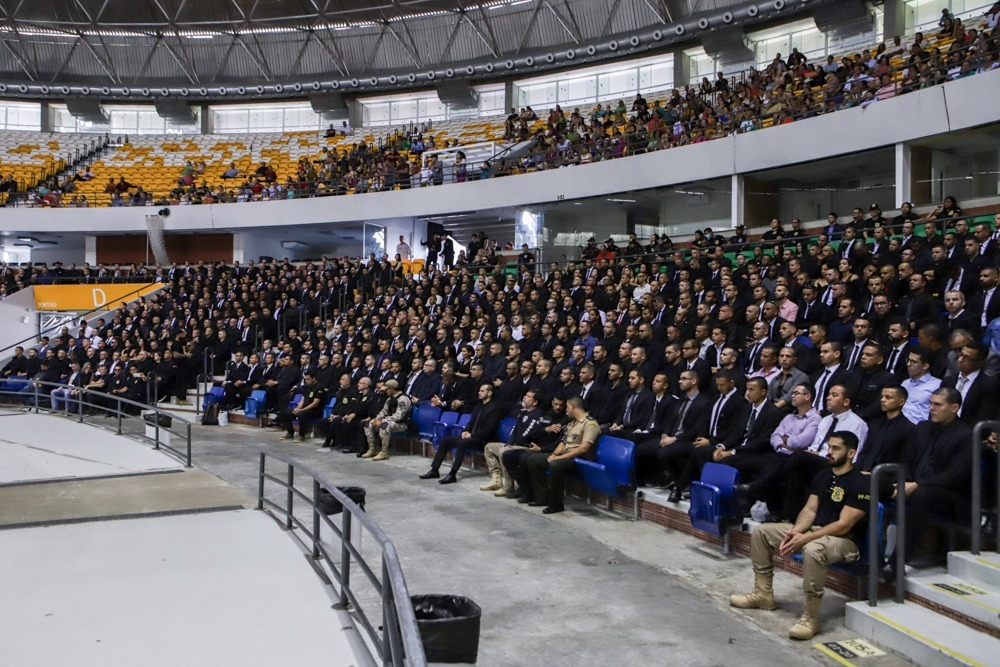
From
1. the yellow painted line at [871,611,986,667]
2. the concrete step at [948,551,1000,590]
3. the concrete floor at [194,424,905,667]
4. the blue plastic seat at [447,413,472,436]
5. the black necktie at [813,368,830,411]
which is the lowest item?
the concrete floor at [194,424,905,667]

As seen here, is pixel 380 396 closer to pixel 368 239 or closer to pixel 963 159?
pixel 963 159

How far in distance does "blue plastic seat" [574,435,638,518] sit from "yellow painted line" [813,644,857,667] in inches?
129

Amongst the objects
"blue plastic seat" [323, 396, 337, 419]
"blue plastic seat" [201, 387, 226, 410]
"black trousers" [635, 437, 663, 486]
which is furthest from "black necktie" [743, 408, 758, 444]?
"blue plastic seat" [201, 387, 226, 410]

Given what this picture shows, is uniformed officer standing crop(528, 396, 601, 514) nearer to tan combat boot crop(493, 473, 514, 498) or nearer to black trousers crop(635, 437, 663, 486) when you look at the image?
tan combat boot crop(493, 473, 514, 498)

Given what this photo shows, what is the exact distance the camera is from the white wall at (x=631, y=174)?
48.7ft

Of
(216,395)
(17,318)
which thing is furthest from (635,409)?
(17,318)

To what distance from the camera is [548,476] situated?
882 centimetres

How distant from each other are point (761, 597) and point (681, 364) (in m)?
4.27

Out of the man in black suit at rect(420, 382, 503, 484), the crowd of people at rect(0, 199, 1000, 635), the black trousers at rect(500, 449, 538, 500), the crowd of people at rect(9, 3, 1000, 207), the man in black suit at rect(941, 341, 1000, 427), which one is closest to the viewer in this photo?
the man in black suit at rect(941, 341, 1000, 427)

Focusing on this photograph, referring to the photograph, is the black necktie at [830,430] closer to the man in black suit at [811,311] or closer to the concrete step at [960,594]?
the concrete step at [960,594]

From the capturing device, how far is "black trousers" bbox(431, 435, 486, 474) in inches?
412

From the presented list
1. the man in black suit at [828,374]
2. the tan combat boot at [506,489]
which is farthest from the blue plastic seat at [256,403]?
the man in black suit at [828,374]

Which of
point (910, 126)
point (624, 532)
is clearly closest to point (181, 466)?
point (624, 532)

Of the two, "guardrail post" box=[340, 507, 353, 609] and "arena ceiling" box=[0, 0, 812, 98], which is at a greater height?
"arena ceiling" box=[0, 0, 812, 98]
